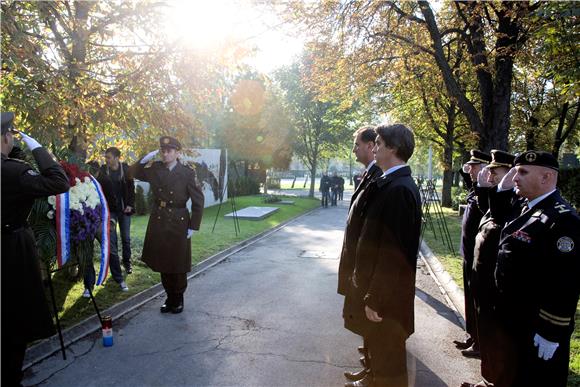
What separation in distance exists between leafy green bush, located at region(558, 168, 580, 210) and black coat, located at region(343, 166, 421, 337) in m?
15.6

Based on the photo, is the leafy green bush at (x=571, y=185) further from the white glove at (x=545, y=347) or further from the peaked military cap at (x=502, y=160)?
the white glove at (x=545, y=347)

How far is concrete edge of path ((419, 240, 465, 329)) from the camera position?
625 centimetres

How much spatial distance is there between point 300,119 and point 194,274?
25083 mm

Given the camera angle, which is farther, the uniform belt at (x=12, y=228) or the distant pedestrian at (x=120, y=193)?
the distant pedestrian at (x=120, y=193)

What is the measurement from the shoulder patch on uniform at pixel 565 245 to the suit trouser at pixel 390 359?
3.96ft

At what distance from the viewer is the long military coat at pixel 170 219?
5.70 m

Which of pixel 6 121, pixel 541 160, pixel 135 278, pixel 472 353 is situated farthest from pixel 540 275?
pixel 135 278

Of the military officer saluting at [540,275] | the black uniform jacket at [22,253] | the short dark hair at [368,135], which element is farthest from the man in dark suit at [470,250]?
the black uniform jacket at [22,253]

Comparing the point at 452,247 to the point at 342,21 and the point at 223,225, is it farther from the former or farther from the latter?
the point at 223,225

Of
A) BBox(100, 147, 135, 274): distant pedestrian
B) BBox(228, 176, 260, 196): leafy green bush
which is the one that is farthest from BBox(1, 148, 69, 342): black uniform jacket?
BBox(228, 176, 260, 196): leafy green bush

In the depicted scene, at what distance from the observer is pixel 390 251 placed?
297 cm

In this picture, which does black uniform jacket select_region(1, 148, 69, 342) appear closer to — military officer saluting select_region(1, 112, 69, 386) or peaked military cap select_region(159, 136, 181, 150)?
military officer saluting select_region(1, 112, 69, 386)

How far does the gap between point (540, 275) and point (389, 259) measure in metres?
0.96

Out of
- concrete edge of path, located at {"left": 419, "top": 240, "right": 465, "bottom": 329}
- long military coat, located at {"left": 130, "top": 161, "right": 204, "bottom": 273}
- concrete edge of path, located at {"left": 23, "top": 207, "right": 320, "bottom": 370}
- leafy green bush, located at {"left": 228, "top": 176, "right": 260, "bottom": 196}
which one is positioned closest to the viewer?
concrete edge of path, located at {"left": 23, "top": 207, "right": 320, "bottom": 370}
